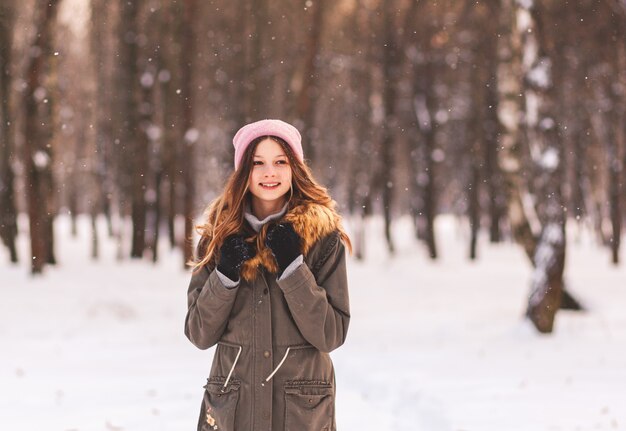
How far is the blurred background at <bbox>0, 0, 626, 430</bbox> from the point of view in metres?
10.3

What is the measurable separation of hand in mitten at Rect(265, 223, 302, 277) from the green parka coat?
46mm

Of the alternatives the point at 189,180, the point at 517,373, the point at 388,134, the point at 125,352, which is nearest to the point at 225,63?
the point at 388,134

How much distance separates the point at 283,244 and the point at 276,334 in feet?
1.18

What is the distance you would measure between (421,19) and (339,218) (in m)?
21.5

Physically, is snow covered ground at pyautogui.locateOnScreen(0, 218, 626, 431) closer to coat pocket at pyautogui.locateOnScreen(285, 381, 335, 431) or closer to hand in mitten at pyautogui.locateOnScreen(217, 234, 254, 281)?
coat pocket at pyautogui.locateOnScreen(285, 381, 335, 431)

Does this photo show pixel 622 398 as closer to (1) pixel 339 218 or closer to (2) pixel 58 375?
(1) pixel 339 218

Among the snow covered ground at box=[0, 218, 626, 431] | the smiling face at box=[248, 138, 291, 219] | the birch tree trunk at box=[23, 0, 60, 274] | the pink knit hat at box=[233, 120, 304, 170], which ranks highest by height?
the birch tree trunk at box=[23, 0, 60, 274]

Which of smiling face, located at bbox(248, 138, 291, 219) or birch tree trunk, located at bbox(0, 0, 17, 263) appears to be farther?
birch tree trunk, located at bbox(0, 0, 17, 263)

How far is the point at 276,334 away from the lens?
104 inches

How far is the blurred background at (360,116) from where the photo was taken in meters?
10.3

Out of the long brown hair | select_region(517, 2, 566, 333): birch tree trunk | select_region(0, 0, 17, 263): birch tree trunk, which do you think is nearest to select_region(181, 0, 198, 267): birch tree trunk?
select_region(0, 0, 17, 263): birch tree trunk

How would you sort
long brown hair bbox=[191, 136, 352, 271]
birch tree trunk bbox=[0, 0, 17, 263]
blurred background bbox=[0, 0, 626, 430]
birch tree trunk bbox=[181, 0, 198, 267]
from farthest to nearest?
birch tree trunk bbox=[0, 0, 17, 263] → birch tree trunk bbox=[181, 0, 198, 267] → blurred background bbox=[0, 0, 626, 430] → long brown hair bbox=[191, 136, 352, 271]

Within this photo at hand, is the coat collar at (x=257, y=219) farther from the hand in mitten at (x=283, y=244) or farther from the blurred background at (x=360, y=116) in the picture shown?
the blurred background at (x=360, y=116)

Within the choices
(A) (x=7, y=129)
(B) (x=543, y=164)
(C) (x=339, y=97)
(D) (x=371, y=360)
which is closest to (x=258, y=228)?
(D) (x=371, y=360)
